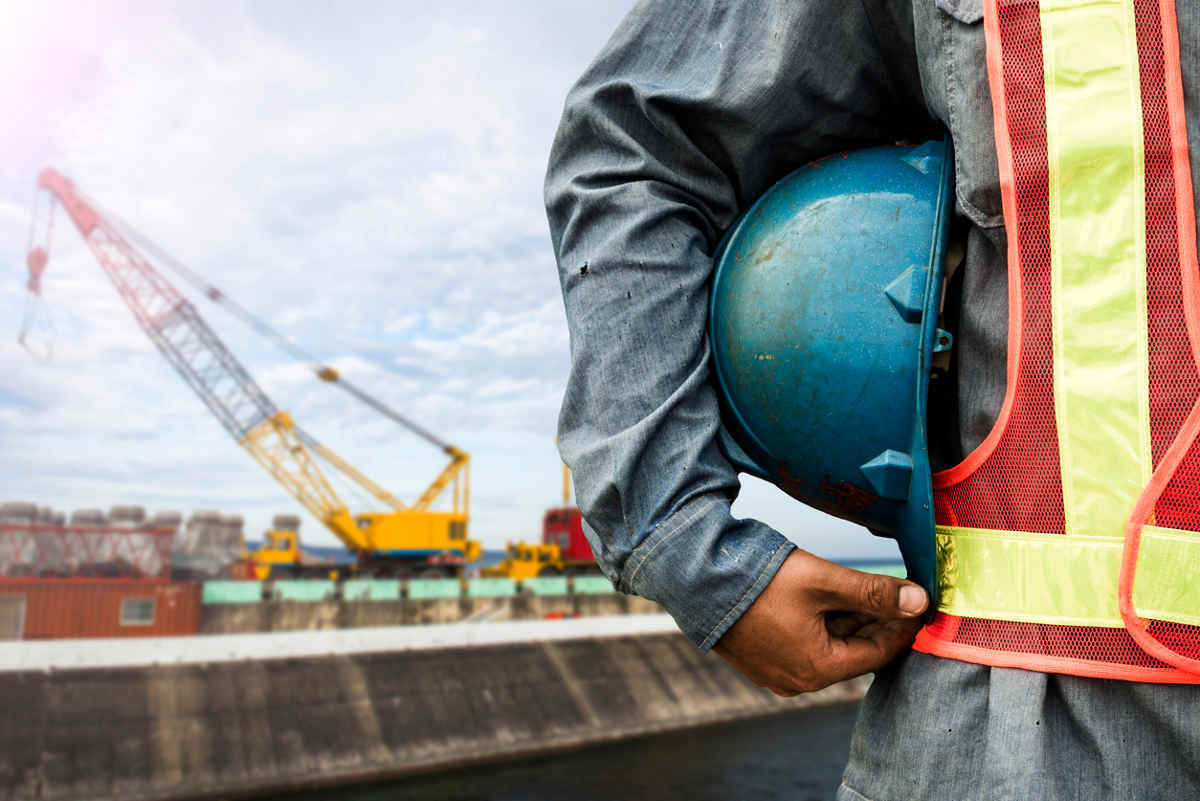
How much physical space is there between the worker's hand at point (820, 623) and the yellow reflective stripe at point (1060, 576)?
0.16 feet

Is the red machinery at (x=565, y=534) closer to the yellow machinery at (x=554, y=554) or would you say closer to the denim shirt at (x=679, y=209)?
the yellow machinery at (x=554, y=554)

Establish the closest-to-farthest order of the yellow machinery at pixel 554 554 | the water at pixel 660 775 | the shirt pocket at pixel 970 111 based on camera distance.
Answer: the shirt pocket at pixel 970 111 → the water at pixel 660 775 → the yellow machinery at pixel 554 554

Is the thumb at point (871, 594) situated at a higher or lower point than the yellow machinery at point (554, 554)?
higher

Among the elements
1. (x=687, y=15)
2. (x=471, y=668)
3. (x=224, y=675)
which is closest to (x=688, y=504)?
(x=687, y=15)

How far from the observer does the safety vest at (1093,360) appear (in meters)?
0.67

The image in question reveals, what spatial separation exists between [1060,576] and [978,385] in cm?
19

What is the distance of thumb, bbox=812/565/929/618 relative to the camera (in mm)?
815

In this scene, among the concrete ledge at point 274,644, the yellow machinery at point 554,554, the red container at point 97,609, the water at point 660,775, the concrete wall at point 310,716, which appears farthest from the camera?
the yellow machinery at point 554,554

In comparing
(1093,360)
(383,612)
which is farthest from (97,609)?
(1093,360)

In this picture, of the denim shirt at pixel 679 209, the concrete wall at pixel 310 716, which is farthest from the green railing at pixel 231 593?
the denim shirt at pixel 679 209

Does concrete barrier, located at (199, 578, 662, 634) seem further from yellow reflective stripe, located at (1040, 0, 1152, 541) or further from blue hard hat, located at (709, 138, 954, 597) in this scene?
yellow reflective stripe, located at (1040, 0, 1152, 541)

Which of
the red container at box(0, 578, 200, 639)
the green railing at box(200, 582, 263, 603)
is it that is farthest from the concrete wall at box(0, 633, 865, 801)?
the red container at box(0, 578, 200, 639)

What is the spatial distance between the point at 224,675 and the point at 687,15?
39.4ft

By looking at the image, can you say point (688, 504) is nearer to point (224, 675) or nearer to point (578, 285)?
point (578, 285)
